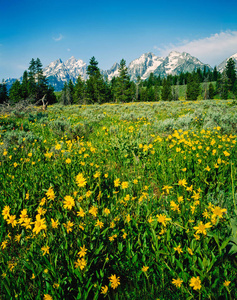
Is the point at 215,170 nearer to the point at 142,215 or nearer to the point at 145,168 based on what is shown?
the point at 145,168

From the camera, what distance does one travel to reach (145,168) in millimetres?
3512

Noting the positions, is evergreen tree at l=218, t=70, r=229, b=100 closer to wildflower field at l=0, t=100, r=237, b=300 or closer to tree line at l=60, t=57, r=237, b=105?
tree line at l=60, t=57, r=237, b=105

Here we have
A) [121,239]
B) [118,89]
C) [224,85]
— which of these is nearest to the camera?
[121,239]

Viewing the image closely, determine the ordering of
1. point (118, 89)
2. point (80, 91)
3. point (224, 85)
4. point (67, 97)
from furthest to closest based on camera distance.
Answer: point (224, 85)
point (67, 97)
point (80, 91)
point (118, 89)

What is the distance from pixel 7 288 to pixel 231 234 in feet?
6.25

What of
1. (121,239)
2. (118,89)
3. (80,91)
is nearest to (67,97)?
(80,91)

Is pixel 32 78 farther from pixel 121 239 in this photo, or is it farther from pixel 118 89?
pixel 121 239

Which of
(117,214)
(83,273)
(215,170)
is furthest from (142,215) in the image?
(215,170)

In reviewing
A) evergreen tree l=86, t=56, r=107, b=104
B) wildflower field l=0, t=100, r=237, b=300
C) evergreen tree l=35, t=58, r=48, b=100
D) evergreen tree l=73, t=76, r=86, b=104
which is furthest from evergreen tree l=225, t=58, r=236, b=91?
wildflower field l=0, t=100, r=237, b=300

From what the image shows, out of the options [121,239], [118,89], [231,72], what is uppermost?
[231,72]

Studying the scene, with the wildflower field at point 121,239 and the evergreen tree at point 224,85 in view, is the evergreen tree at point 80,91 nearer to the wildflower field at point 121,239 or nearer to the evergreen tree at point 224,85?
the wildflower field at point 121,239

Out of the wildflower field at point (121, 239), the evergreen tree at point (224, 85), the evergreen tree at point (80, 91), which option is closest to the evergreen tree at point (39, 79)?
the evergreen tree at point (80, 91)

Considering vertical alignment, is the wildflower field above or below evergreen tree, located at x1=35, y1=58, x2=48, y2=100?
below

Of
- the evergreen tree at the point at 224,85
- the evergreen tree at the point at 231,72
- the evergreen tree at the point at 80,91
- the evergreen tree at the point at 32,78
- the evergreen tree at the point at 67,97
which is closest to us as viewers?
the evergreen tree at the point at 32,78
